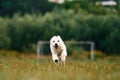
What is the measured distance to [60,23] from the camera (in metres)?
52.7

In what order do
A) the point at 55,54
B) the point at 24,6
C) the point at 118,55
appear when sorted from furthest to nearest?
the point at 24,6 < the point at 118,55 < the point at 55,54

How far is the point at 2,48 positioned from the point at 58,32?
186 inches

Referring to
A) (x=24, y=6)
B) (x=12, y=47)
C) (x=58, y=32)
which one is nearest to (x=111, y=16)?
(x=58, y=32)

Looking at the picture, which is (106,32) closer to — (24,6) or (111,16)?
(111,16)

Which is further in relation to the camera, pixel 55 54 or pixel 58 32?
pixel 58 32

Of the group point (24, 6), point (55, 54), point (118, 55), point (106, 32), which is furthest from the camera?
point (24, 6)

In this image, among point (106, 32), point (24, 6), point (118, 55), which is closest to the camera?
point (118, 55)

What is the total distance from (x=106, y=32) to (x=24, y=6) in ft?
71.5

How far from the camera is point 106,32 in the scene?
171 ft

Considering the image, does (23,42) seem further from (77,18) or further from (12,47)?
(77,18)

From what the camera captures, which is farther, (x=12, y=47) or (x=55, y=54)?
(x=12, y=47)

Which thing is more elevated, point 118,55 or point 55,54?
point 55,54

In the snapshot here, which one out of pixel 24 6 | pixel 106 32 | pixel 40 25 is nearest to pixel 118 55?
pixel 106 32

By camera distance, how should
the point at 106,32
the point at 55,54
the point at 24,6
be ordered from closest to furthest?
the point at 55,54
the point at 106,32
the point at 24,6
